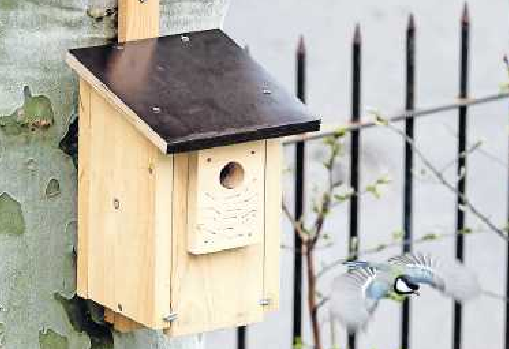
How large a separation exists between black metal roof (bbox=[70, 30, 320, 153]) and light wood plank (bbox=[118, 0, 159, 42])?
0.5 inches

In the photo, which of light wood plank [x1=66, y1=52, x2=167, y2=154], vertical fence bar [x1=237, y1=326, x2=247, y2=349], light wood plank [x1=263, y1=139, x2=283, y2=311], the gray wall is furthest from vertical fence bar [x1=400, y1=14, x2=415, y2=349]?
light wood plank [x1=66, y1=52, x2=167, y2=154]

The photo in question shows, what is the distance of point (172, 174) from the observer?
7.67ft

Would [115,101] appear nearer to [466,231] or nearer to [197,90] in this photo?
[197,90]

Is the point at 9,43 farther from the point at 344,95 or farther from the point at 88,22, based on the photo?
the point at 344,95

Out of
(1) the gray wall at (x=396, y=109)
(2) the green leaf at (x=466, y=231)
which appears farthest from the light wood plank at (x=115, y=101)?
(1) the gray wall at (x=396, y=109)

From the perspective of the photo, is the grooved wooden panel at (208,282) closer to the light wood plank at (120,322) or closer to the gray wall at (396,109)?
the light wood plank at (120,322)

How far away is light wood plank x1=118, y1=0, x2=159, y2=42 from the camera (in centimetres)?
233

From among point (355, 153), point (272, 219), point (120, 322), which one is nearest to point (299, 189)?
point (355, 153)

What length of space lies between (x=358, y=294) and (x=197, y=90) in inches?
18.6

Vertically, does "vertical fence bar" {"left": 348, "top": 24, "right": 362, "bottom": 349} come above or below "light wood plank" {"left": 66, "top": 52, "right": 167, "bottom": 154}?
above

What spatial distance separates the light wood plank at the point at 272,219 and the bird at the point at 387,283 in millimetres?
142

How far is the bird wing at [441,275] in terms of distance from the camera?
2.65 meters

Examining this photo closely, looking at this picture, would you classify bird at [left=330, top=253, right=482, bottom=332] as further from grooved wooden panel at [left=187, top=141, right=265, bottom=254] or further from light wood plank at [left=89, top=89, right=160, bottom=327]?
light wood plank at [left=89, top=89, right=160, bottom=327]

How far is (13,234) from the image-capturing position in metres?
2.31
